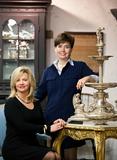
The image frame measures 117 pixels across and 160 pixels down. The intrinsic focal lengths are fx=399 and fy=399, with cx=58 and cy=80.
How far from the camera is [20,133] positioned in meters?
2.61

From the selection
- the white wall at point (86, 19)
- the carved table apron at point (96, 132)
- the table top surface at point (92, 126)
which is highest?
the white wall at point (86, 19)

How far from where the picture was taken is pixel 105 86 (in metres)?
2.67

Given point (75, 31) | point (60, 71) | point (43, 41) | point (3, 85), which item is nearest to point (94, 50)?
point (75, 31)

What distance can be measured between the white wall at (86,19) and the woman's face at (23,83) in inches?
91.0

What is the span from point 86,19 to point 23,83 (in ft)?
8.54

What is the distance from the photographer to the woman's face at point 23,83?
2660 mm

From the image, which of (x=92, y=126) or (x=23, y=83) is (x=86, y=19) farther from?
(x=92, y=126)

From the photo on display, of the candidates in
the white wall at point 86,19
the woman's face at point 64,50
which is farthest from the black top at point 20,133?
the white wall at point 86,19

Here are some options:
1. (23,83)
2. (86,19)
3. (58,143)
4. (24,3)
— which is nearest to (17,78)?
(23,83)

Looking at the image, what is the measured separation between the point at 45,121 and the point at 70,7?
2569mm

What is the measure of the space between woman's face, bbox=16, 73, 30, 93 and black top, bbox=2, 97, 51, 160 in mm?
77

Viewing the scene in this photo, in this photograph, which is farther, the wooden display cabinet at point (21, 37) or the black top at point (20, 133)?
the wooden display cabinet at point (21, 37)

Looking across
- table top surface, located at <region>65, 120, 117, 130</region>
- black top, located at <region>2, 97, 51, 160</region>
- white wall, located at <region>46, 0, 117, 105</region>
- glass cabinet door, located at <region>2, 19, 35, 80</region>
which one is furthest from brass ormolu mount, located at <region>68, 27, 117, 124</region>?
white wall, located at <region>46, 0, 117, 105</region>

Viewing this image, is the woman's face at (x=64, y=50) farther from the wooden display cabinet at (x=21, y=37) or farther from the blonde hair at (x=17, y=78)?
the wooden display cabinet at (x=21, y=37)
